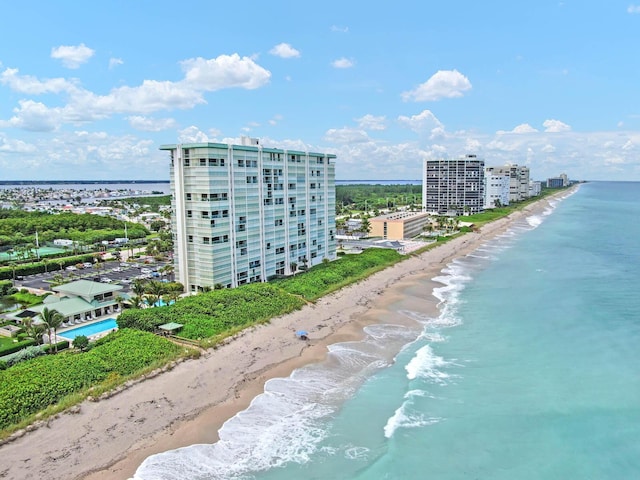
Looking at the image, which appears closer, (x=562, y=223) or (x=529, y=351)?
(x=529, y=351)

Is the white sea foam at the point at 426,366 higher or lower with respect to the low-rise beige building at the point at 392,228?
lower

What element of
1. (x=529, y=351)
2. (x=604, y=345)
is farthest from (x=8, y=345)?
(x=604, y=345)

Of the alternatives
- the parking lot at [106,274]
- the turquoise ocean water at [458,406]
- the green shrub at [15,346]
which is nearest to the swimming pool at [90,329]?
the green shrub at [15,346]

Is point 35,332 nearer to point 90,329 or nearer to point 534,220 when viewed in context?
point 90,329

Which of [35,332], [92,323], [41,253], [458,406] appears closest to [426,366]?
[458,406]

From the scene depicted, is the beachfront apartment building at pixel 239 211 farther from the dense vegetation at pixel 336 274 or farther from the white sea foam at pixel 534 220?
the white sea foam at pixel 534 220

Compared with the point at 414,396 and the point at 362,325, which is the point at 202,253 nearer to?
the point at 362,325
